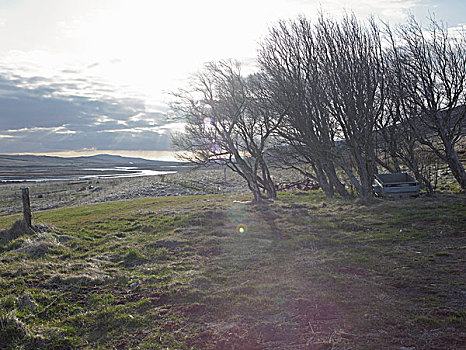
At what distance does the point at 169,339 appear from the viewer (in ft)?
17.3

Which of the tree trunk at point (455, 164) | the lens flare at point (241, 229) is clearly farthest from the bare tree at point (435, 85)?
the lens flare at point (241, 229)

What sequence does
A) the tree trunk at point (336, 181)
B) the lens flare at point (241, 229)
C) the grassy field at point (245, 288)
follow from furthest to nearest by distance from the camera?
the tree trunk at point (336, 181) < the lens flare at point (241, 229) < the grassy field at point (245, 288)

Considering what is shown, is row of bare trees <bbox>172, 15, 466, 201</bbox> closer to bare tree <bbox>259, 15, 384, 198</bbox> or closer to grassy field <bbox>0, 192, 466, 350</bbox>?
bare tree <bbox>259, 15, 384, 198</bbox>

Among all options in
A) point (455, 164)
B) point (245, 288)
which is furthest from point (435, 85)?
point (245, 288)

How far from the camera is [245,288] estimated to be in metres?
7.18

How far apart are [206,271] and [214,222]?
23.9 ft

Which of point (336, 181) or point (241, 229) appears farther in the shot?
point (336, 181)

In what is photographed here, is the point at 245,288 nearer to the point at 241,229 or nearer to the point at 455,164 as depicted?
the point at 241,229

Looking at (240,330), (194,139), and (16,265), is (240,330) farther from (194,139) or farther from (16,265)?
(194,139)

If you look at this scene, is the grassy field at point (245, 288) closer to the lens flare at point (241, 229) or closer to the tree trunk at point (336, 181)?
the lens flare at point (241, 229)

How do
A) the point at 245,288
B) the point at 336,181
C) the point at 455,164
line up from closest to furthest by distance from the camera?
the point at 245,288
the point at 455,164
the point at 336,181

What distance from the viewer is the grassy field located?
5160mm

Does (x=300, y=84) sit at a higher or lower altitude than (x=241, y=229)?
higher

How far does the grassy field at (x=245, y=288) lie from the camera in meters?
5.16
